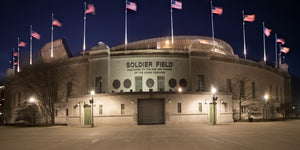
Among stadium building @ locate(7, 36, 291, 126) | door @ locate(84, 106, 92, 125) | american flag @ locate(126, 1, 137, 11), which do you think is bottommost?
door @ locate(84, 106, 92, 125)

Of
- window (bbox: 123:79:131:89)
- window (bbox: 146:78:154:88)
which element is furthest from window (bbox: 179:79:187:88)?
window (bbox: 123:79:131:89)

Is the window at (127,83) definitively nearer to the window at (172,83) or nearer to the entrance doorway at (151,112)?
the entrance doorway at (151,112)

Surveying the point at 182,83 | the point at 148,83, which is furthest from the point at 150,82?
the point at 182,83

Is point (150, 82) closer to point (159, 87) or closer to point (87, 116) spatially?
point (159, 87)

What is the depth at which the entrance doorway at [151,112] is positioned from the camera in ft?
122

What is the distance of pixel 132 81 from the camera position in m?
41.3

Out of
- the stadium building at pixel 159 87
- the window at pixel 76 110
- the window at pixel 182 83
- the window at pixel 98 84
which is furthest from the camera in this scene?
the window at pixel 98 84

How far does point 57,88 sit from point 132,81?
49.8 feet

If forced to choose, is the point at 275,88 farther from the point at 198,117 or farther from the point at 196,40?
the point at 198,117

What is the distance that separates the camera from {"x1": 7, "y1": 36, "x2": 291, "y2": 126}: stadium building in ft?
121

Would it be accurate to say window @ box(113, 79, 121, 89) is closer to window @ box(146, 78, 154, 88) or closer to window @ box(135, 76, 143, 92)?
window @ box(135, 76, 143, 92)

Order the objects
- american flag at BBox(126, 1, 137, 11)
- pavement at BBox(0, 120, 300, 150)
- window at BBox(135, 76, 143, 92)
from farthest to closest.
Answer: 1. american flag at BBox(126, 1, 137, 11)
2. window at BBox(135, 76, 143, 92)
3. pavement at BBox(0, 120, 300, 150)

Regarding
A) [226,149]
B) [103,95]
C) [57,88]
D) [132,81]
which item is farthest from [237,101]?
[226,149]

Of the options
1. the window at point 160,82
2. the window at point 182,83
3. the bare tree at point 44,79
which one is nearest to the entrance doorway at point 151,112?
the window at point 160,82
